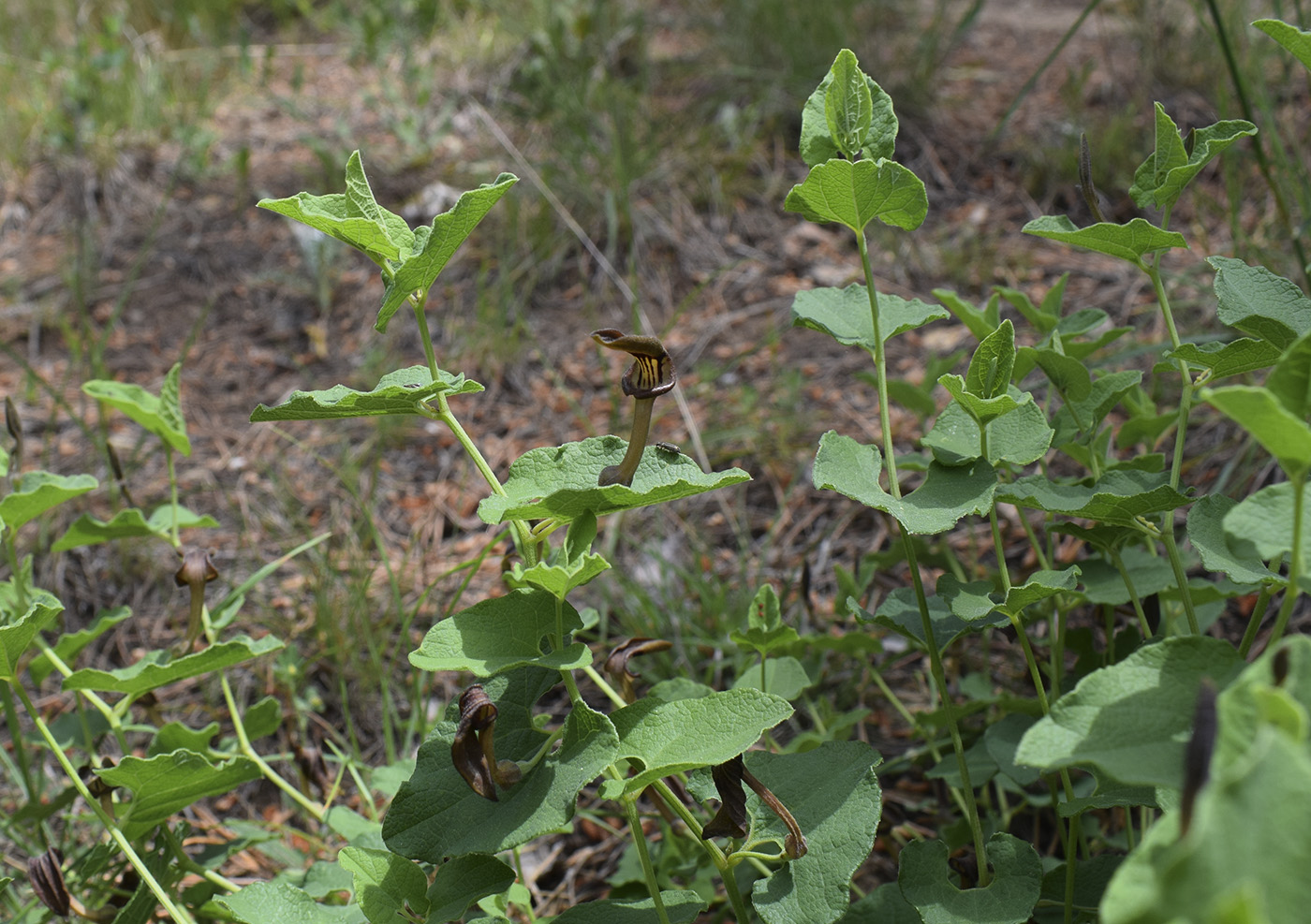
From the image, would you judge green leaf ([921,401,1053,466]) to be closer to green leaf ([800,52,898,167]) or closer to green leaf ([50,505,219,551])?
green leaf ([800,52,898,167])

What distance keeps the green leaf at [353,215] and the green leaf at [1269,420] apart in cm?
66

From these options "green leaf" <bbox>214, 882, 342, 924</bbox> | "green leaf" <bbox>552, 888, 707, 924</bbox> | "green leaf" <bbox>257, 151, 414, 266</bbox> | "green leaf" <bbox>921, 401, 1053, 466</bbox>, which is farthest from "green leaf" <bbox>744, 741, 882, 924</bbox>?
"green leaf" <bbox>257, 151, 414, 266</bbox>

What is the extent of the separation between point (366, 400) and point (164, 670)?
0.52 m

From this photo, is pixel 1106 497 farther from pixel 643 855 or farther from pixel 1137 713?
pixel 643 855

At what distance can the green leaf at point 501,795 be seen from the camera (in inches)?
32.3

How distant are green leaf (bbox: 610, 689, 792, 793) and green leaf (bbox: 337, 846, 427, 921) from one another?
0.22 meters

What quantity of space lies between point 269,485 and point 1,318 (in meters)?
1.39

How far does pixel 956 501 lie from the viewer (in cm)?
91

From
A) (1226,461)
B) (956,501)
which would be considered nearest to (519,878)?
(956,501)

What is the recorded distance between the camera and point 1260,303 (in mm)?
901

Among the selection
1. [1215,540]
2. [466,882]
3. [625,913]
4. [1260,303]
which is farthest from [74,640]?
[1260,303]

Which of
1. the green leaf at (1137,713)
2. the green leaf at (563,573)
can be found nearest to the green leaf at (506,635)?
the green leaf at (563,573)

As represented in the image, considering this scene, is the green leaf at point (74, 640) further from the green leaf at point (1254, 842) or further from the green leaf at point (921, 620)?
the green leaf at point (1254, 842)

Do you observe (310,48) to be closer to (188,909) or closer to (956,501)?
(188,909)
